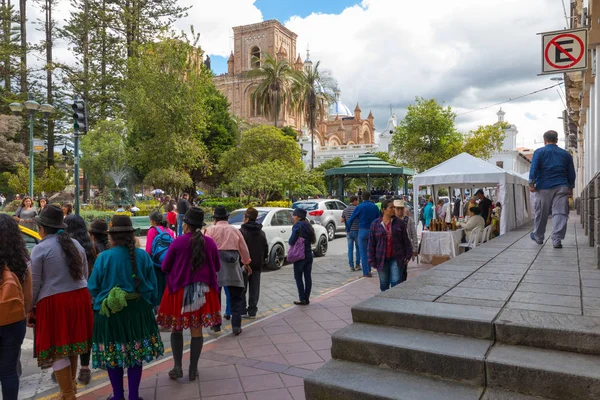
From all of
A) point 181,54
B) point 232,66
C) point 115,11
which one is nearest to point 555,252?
point 181,54

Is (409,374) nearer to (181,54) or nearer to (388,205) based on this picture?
(388,205)

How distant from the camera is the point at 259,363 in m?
4.79

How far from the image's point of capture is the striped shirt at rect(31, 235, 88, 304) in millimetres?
3689

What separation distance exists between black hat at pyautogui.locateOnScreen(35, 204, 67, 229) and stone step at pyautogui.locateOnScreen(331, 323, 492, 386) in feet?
8.38

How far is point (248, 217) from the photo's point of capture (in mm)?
6777

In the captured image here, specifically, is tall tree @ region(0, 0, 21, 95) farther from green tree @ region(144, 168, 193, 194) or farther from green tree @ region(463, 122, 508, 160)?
green tree @ region(463, 122, 508, 160)

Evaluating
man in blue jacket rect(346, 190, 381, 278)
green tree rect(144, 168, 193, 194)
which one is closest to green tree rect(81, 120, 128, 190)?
green tree rect(144, 168, 193, 194)

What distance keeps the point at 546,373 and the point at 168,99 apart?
2250 cm

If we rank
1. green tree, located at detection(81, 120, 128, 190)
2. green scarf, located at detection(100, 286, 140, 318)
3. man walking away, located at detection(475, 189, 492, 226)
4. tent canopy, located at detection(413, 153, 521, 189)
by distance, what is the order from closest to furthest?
green scarf, located at detection(100, 286, 140, 318) < tent canopy, located at detection(413, 153, 521, 189) < man walking away, located at detection(475, 189, 492, 226) < green tree, located at detection(81, 120, 128, 190)

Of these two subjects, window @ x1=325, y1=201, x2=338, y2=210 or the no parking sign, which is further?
window @ x1=325, y1=201, x2=338, y2=210

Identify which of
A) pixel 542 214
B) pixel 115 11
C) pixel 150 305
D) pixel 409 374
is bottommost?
pixel 409 374

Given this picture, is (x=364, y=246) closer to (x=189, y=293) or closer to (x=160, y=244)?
(x=160, y=244)

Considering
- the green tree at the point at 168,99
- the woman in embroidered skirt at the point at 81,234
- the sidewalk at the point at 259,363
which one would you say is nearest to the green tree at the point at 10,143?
the green tree at the point at 168,99

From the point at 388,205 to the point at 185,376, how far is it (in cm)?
360
